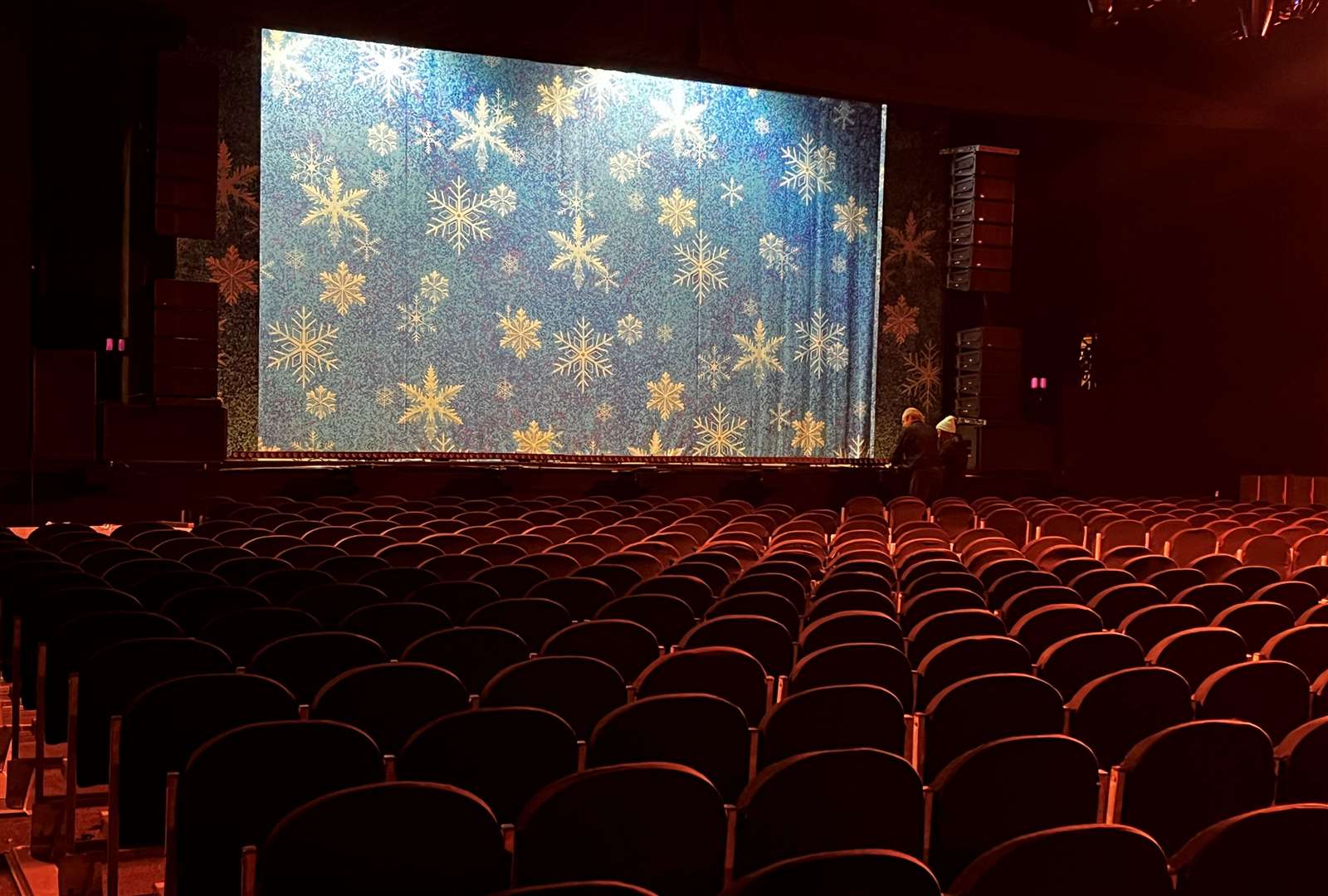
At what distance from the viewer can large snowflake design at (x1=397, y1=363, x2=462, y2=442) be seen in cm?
1512

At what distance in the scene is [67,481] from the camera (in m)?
12.6

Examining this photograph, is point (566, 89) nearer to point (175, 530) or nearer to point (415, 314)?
point (415, 314)

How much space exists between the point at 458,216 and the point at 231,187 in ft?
8.71

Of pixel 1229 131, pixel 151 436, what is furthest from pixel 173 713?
pixel 1229 131

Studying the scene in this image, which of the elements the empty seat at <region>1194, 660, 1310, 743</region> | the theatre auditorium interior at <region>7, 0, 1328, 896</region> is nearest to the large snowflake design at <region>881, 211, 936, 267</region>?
the theatre auditorium interior at <region>7, 0, 1328, 896</region>

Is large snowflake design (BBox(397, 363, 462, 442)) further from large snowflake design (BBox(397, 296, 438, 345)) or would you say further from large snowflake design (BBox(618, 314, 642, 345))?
large snowflake design (BBox(618, 314, 642, 345))

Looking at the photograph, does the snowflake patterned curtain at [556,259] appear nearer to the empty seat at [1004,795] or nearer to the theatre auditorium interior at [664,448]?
the theatre auditorium interior at [664,448]

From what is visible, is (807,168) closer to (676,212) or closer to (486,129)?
(676,212)

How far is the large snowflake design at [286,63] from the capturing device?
46.9 feet

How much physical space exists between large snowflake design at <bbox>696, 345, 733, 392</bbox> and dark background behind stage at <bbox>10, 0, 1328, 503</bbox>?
2498 millimetres

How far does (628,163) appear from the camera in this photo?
52.4 ft

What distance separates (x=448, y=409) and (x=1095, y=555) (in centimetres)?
825

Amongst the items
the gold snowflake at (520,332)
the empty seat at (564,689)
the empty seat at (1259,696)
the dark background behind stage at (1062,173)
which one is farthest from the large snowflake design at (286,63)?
the empty seat at (1259,696)

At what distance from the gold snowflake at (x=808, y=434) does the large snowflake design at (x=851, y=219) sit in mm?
2517
